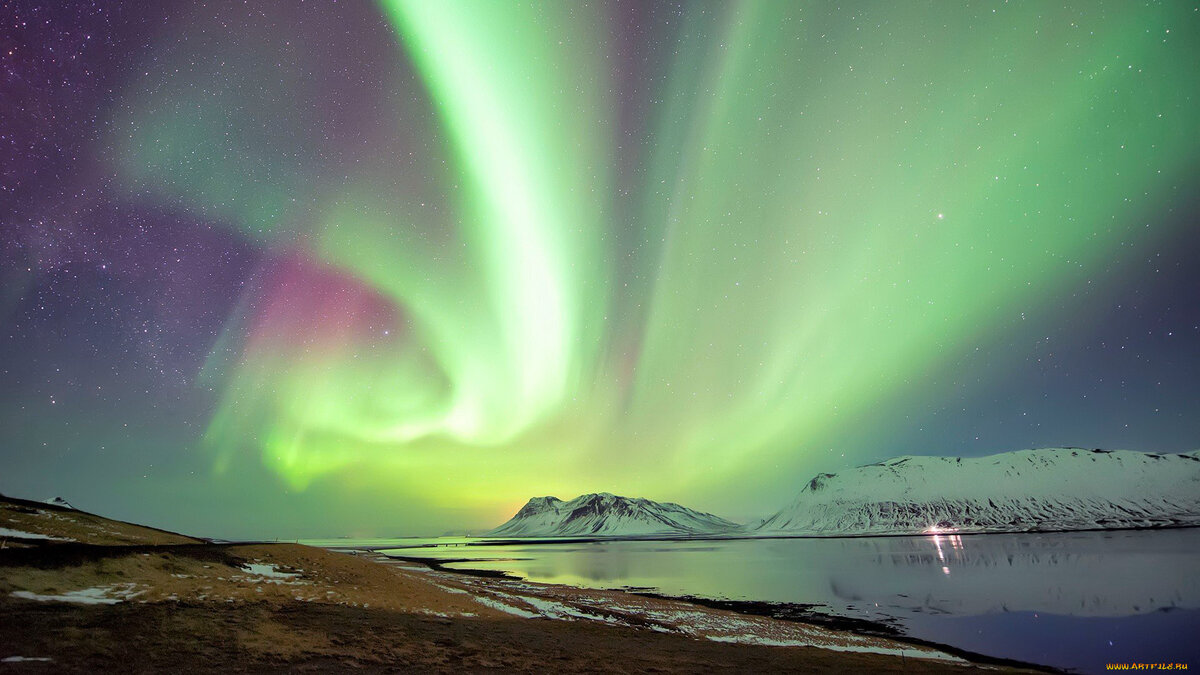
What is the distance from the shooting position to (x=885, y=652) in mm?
27062

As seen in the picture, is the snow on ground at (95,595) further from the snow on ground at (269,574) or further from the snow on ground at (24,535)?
the snow on ground at (24,535)

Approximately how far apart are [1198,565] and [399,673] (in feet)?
357

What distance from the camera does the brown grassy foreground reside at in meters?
16.6

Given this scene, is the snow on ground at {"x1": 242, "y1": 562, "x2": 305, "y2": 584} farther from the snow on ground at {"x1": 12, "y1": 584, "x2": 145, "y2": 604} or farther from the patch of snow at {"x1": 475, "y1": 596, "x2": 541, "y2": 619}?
the patch of snow at {"x1": 475, "y1": 596, "x2": 541, "y2": 619}

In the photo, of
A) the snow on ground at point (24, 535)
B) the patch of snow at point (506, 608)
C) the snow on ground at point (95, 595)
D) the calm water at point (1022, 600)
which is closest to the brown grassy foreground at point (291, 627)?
the snow on ground at point (95, 595)

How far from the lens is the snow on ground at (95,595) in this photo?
18875mm

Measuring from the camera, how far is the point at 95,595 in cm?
2031

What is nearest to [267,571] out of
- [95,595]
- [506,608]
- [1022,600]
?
[95,595]

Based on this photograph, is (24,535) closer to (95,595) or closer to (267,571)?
(267,571)

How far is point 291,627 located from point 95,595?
712 cm

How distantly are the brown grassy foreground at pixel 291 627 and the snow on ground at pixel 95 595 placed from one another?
56 mm

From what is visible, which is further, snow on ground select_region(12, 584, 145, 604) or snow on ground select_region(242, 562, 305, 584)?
snow on ground select_region(242, 562, 305, 584)

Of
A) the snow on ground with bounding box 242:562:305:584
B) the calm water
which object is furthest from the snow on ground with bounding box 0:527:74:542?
the calm water

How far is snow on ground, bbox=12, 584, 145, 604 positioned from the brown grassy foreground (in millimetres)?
56
